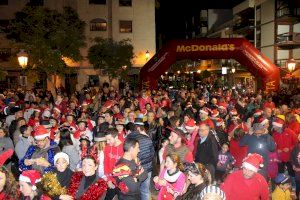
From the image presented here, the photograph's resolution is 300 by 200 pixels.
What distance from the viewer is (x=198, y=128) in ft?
26.2

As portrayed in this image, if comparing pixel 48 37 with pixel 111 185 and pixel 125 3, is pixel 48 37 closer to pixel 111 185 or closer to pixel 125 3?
pixel 125 3

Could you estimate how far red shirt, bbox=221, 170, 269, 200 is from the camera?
5.02m

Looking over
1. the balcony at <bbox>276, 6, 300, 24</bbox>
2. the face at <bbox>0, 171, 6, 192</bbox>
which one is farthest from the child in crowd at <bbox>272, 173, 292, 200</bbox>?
the balcony at <bbox>276, 6, 300, 24</bbox>

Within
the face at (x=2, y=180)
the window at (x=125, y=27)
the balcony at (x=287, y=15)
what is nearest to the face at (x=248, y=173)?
the face at (x=2, y=180)

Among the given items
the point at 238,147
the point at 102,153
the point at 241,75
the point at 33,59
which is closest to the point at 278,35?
the point at 241,75

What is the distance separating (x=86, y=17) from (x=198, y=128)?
3058cm

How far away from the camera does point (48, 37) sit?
27438mm

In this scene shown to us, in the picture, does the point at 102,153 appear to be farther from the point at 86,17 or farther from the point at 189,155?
the point at 86,17

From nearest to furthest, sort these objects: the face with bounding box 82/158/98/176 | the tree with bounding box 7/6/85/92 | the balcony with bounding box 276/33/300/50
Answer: the face with bounding box 82/158/98/176, the tree with bounding box 7/6/85/92, the balcony with bounding box 276/33/300/50

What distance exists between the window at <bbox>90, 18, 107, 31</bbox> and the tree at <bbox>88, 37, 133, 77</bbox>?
339 centimetres

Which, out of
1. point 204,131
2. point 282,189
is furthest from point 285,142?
point 204,131

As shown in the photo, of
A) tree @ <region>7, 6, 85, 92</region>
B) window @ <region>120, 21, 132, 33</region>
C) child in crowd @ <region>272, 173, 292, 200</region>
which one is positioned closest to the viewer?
child in crowd @ <region>272, 173, 292, 200</region>

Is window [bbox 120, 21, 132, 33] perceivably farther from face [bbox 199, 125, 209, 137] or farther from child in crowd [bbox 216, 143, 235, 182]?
face [bbox 199, 125, 209, 137]

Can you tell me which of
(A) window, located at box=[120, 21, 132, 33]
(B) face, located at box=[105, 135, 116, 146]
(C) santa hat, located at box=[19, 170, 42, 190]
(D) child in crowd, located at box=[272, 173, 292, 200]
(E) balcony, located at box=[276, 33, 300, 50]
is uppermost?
(A) window, located at box=[120, 21, 132, 33]
